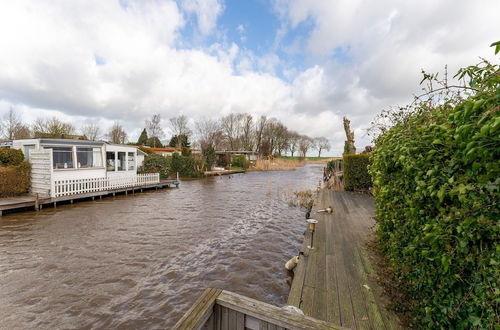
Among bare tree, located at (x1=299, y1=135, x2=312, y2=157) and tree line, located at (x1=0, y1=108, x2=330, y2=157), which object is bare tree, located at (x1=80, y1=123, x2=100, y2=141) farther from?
bare tree, located at (x1=299, y1=135, x2=312, y2=157)

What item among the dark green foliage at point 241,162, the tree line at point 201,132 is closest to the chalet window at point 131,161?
the tree line at point 201,132

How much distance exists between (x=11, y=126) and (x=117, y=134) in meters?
15.5

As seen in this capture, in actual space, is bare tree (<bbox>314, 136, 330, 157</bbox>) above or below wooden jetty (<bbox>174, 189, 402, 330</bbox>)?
above

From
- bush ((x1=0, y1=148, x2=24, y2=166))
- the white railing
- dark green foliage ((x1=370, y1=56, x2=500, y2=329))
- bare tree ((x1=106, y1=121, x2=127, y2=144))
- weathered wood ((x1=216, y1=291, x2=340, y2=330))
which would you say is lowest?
the white railing

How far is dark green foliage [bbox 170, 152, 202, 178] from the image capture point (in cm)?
2130

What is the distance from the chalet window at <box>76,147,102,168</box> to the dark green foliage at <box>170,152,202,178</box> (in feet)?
27.0

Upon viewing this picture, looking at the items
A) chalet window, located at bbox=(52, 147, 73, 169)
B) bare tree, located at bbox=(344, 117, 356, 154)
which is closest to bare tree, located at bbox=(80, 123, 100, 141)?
chalet window, located at bbox=(52, 147, 73, 169)

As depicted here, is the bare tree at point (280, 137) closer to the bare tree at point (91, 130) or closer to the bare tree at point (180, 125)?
the bare tree at point (180, 125)

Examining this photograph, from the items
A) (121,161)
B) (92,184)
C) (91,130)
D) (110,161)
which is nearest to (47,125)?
(91,130)

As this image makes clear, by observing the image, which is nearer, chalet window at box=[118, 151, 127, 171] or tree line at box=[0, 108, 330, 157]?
chalet window at box=[118, 151, 127, 171]

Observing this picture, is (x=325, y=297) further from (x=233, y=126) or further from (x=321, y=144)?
(x=321, y=144)

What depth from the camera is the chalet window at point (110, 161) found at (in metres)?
13.8

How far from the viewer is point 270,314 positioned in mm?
1401

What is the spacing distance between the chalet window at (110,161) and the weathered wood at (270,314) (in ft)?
50.0
